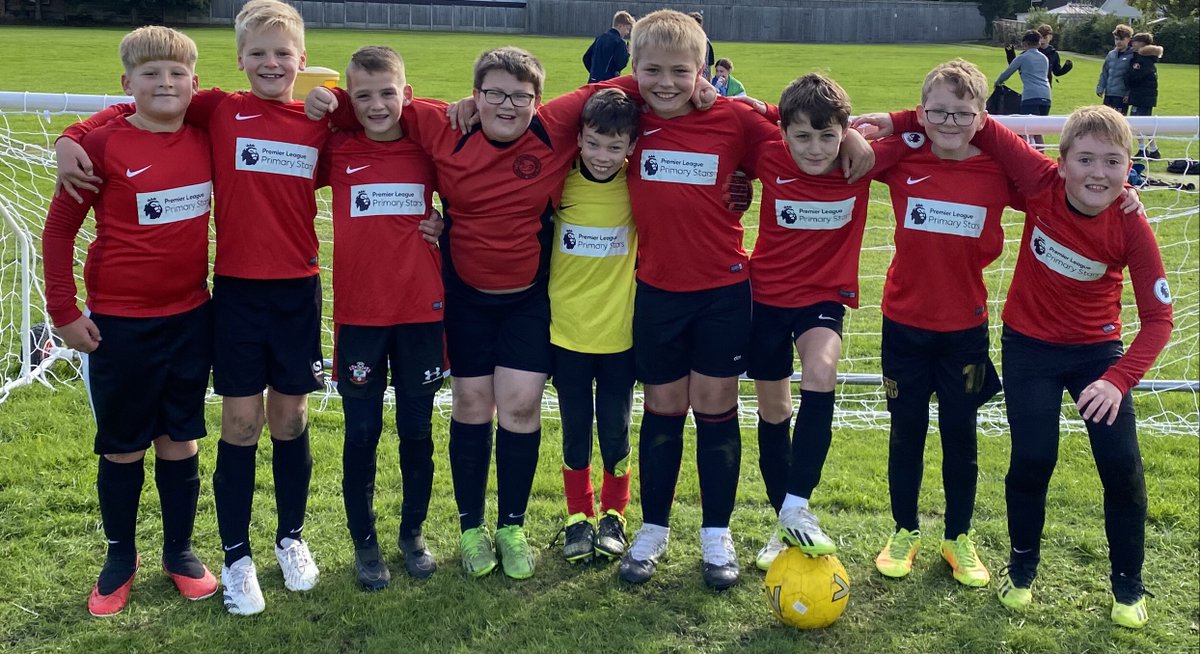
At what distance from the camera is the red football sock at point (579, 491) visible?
3732mm

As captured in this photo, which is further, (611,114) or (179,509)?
(179,509)

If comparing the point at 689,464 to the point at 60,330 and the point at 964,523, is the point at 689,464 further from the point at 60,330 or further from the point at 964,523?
the point at 60,330

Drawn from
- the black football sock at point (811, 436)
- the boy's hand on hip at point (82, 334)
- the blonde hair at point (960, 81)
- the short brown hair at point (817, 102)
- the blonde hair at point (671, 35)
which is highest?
the blonde hair at point (671, 35)

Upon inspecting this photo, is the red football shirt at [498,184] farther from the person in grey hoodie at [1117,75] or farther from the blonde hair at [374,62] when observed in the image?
the person in grey hoodie at [1117,75]

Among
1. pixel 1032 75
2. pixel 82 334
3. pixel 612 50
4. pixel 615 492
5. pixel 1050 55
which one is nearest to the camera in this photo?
pixel 82 334

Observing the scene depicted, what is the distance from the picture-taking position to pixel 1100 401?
3.03m

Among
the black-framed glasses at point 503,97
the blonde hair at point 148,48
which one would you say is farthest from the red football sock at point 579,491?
the blonde hair at point 148,48

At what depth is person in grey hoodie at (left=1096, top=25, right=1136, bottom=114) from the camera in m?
12.1

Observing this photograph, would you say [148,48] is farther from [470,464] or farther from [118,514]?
[470,464]

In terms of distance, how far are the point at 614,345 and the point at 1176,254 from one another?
766cm

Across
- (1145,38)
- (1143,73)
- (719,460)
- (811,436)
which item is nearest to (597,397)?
(719,460)

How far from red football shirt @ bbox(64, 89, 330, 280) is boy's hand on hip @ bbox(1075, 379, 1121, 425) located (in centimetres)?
256

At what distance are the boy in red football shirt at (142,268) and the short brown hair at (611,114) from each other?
125cm

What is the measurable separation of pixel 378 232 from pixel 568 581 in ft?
4.64
